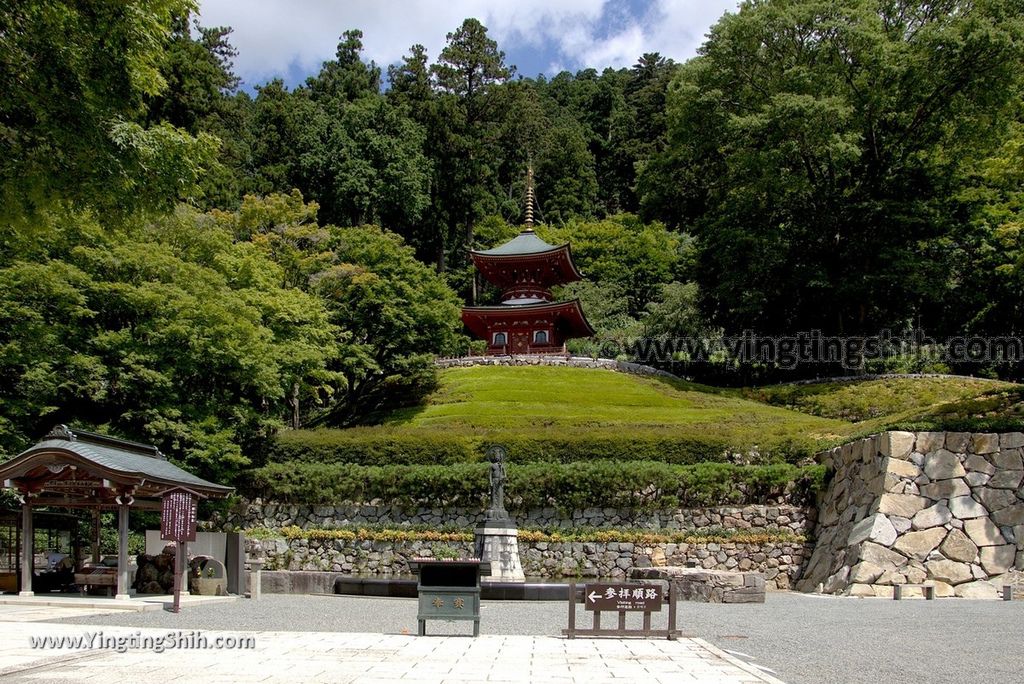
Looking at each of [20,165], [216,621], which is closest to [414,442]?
[216,621]

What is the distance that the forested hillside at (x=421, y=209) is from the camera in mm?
9859

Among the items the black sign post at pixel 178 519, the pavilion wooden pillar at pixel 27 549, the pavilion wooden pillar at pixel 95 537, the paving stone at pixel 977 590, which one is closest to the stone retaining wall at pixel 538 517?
the paving stone at pixel 977 590

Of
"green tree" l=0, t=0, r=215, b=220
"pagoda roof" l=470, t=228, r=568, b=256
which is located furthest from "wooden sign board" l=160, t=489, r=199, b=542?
"pagoda roof" l=470, t=228, r=568, b=256

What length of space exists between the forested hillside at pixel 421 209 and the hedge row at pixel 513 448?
1967 mm

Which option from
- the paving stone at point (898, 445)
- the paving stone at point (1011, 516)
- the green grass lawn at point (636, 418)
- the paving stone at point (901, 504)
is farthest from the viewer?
the green grass lawn at point (636, 418)

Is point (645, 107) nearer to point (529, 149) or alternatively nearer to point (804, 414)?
point (529, 149)

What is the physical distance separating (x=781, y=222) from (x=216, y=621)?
122ft

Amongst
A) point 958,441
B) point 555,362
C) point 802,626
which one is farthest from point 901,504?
point 555,362

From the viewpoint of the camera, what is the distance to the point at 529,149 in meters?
73.2

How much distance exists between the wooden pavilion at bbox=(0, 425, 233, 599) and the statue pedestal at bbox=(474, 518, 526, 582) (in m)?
6.76

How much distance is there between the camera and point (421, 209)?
209 ft
